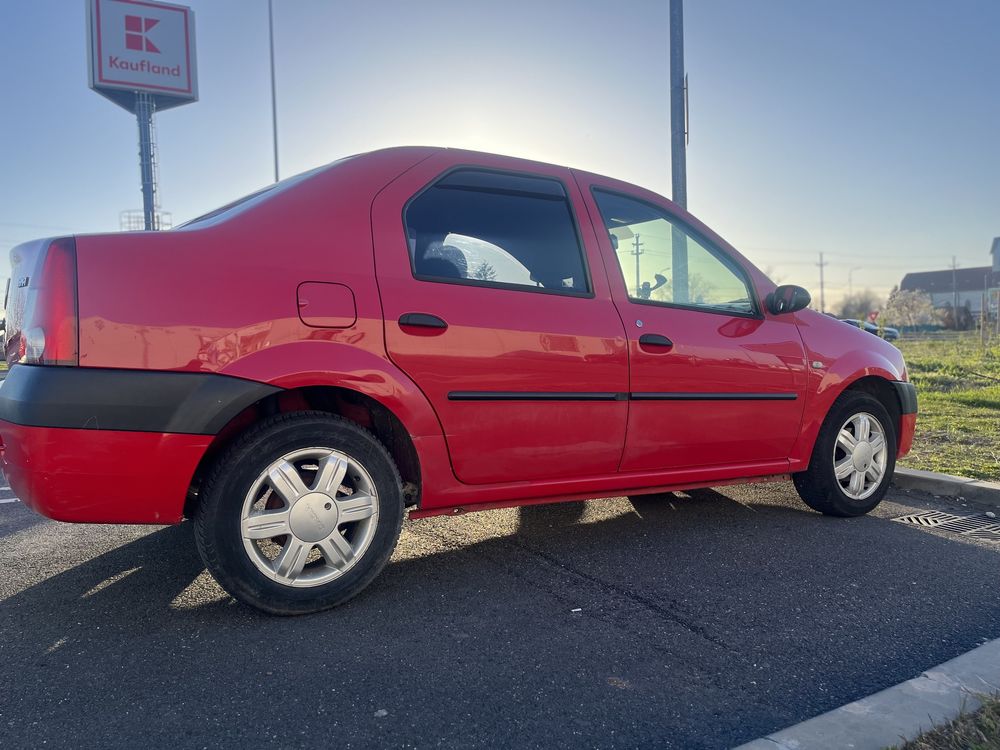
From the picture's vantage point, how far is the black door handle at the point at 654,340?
3455 mm

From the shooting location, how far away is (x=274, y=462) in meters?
2.69

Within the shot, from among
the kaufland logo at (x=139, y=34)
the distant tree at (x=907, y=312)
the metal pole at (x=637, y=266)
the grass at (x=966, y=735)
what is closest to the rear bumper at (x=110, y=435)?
the metal pole at (x=637, y=266)

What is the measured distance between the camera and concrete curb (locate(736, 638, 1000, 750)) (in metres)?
1.84

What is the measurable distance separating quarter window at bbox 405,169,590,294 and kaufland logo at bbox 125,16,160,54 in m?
54.7

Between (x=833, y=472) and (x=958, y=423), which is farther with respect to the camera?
(x=958, y=423)

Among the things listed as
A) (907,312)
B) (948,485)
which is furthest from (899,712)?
(907,312)

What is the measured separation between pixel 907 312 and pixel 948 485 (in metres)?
62.6

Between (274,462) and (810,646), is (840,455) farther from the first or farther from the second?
(274,462)

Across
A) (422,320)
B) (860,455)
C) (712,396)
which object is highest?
(422,320)

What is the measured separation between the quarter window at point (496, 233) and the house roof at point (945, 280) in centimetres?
10030

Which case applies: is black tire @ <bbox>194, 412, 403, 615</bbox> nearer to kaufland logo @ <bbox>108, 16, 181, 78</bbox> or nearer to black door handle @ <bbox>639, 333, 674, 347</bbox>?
black door handle @ <bbox>639, 333, 674, 347</bbox>

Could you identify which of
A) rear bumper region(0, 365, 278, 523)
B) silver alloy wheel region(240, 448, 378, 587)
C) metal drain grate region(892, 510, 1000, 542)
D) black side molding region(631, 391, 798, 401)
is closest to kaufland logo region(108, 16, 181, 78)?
black side molding region(631, 391, 798, 401)

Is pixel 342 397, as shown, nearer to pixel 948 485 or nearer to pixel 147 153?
pixel 948 485

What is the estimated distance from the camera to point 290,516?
2715mm
